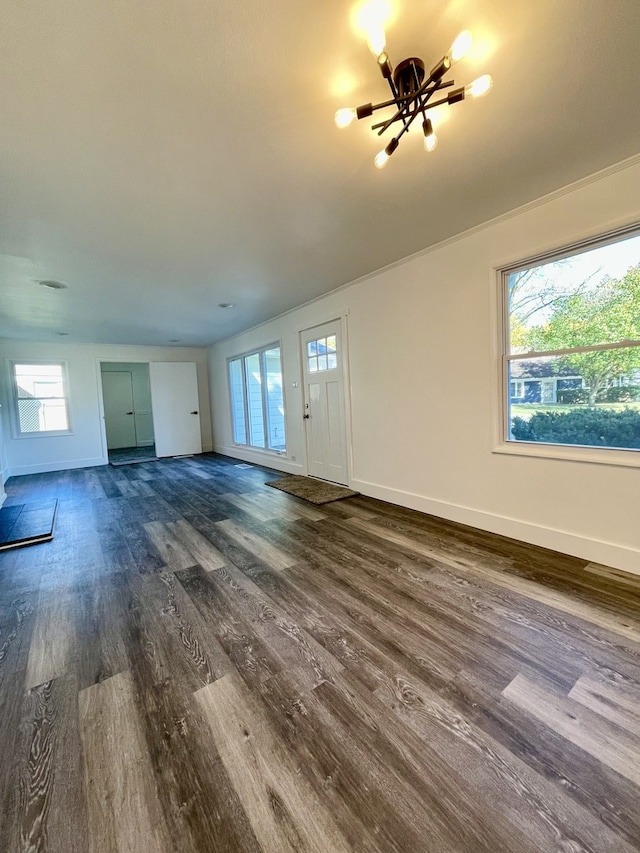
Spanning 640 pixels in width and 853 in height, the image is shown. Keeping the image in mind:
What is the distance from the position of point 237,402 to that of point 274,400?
143cm

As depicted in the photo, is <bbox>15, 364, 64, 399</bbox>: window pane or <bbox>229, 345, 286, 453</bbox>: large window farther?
<bbox>15, 364, 64, 399</bbox>: window pane

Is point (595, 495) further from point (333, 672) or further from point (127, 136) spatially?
point (127, 136)

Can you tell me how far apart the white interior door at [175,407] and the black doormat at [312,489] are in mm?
3443

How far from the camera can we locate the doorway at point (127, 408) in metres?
8.98

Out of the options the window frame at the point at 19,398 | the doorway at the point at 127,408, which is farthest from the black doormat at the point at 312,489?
the doorway at the point at 127,408

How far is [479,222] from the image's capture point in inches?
107

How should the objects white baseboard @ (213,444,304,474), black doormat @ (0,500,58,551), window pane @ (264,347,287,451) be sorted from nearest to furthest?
black doormat @ (0,500,58,551), white baseboard @ (213,444,304,474), window pane @ (264,347,287,451)

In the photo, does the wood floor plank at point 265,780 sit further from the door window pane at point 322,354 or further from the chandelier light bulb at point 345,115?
the door window pane at point 322,354

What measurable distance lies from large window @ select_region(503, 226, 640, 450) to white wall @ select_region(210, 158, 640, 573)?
0.15 meters

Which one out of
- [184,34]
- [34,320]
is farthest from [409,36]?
[34,320]

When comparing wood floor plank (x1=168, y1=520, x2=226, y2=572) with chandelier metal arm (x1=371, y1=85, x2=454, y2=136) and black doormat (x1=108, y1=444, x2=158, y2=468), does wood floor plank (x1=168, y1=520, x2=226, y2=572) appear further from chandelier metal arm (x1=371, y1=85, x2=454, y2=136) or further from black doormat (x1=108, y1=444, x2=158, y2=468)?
black doormat (x1=108, y1=444, x2=158, y2=468)

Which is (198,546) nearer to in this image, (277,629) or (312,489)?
(277,629)

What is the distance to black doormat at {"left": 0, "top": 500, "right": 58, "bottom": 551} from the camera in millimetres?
3110

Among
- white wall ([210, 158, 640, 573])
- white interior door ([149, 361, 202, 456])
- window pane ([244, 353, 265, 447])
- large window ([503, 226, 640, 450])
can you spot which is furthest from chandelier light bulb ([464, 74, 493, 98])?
white interior door ([149, 361, 202, 456])
